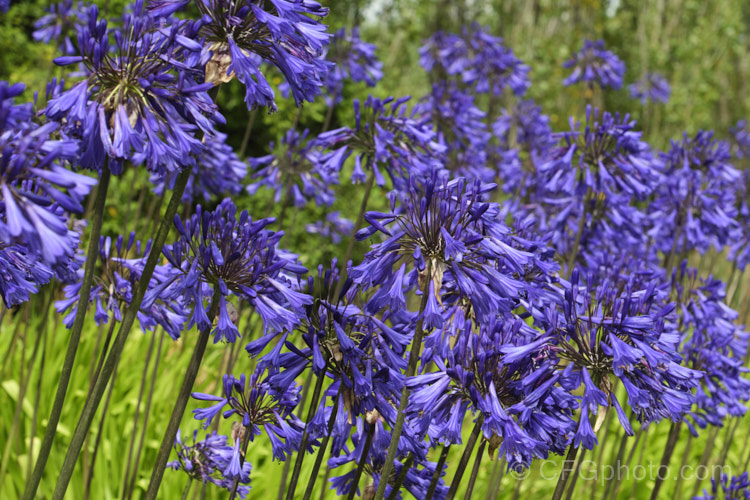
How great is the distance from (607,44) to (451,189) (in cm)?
1905

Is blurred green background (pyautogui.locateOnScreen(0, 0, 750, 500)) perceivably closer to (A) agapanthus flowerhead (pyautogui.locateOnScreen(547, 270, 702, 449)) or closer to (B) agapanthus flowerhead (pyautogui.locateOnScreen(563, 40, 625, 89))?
(A) agapanthus flowerhead (pyautogui.locateOnScreen(547, 270, 702, 449))

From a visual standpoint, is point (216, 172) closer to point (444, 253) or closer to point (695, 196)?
point (444, 253)

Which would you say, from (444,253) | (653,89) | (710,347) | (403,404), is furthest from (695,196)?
(653,89)

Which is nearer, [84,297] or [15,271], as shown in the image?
[84,297]

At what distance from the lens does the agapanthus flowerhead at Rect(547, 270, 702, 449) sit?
6.92ft

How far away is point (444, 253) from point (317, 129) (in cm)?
801

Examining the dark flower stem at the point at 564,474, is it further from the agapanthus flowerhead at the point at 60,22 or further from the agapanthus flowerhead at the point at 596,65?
the agapanthus flowerhead at the point at 596,65

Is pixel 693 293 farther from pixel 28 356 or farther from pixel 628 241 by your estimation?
pixel 28 356

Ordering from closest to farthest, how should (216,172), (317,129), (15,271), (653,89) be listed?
(15,271) → (216,172) → (317,129) → (653,89)

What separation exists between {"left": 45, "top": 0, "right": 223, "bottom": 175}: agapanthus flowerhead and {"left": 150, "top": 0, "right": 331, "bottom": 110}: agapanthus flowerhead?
3.1 inches

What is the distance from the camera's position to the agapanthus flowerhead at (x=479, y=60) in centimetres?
793

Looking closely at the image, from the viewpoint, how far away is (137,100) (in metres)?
1.84

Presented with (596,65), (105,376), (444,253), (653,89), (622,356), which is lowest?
(105,376)

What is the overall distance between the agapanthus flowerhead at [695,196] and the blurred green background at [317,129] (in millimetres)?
1767
